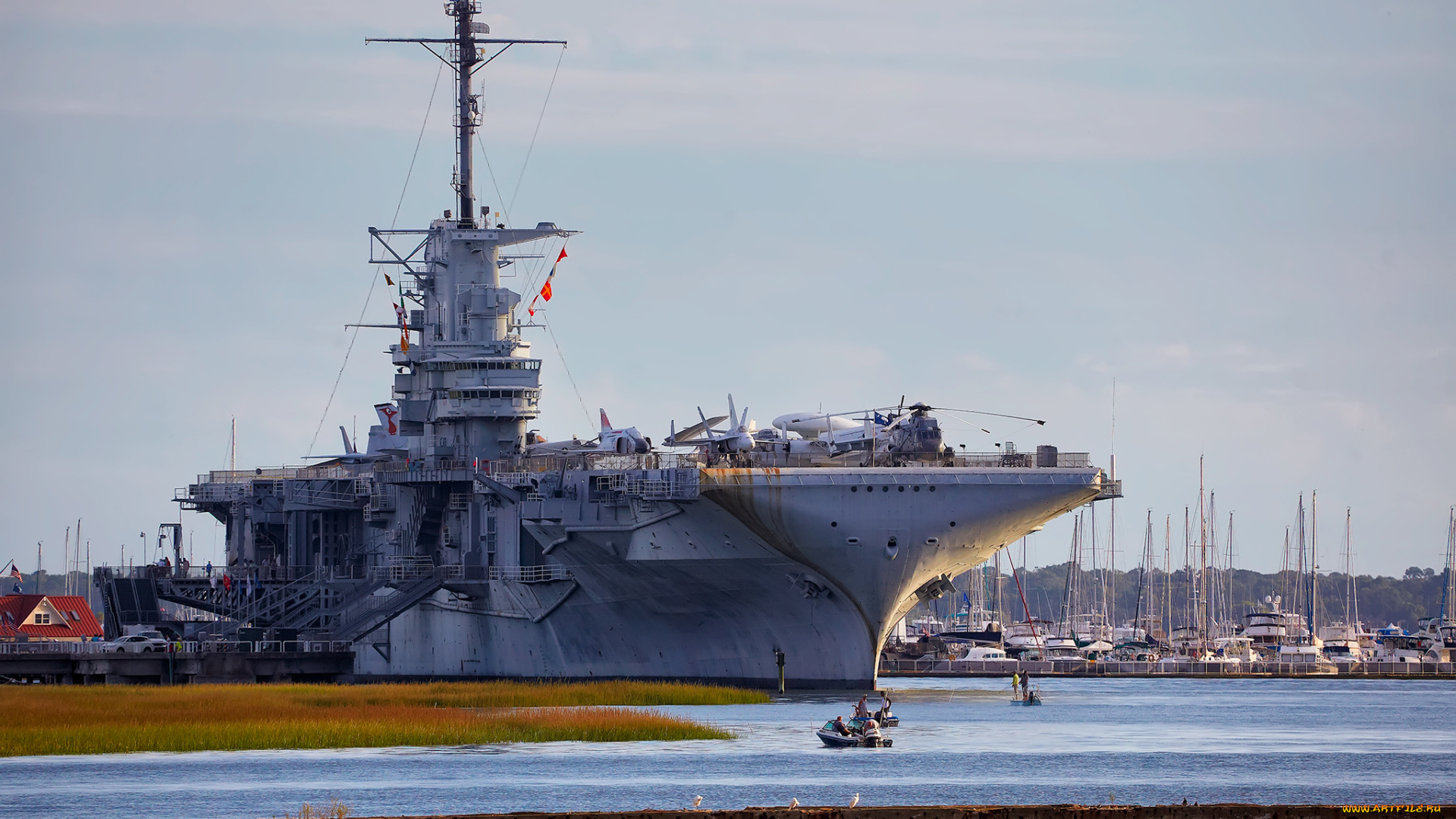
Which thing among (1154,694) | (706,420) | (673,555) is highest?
(706,420)

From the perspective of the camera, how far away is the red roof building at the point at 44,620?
79188 mm

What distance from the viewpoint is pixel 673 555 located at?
4853cm

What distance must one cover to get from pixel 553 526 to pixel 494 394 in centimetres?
823

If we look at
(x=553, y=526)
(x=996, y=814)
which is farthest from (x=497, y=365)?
(x=996, y=814)

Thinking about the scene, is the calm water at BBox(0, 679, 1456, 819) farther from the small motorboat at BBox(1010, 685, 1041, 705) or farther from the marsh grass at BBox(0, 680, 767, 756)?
the small motorboat at BBox(1010, 685, 1041, 705)

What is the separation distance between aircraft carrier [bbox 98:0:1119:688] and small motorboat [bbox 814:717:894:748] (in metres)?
6.82

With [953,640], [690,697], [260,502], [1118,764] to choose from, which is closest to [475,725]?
[690,697]

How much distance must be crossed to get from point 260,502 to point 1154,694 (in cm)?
2785

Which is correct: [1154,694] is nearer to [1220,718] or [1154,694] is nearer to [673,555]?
[1220,718]

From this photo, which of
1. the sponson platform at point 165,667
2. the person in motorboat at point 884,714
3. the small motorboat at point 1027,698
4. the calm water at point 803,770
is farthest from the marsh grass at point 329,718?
the small motorboat at point 1027,698

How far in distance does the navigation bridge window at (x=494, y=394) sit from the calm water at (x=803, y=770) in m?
13.6

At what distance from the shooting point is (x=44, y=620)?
269 feet

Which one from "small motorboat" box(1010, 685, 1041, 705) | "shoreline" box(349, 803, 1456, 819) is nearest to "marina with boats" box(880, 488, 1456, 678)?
"small motorboat" box(1010, 685, 1041, 705)

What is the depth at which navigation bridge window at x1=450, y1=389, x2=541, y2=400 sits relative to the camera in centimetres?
5762
